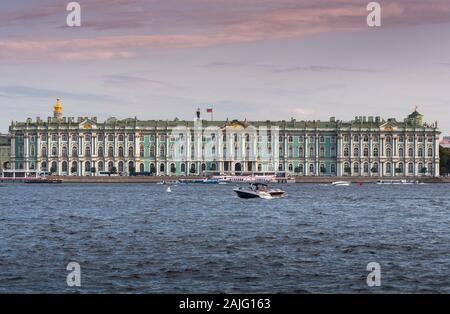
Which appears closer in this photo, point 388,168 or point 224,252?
point 224,252

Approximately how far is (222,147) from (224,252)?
90.7 m

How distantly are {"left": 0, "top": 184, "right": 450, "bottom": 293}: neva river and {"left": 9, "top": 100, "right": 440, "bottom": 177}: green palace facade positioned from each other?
7606 cm

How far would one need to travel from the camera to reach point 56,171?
4358 inches

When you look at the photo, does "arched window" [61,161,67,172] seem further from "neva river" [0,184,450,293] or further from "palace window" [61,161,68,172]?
"neva river" [0,184,450,293]

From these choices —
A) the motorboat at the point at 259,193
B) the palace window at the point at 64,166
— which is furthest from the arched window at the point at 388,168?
the motorboat at the point at 259,193

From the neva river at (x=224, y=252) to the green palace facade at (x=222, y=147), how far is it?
250ft

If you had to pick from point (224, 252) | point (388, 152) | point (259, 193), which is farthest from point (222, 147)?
point (224, 252)

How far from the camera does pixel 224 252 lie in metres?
19.6

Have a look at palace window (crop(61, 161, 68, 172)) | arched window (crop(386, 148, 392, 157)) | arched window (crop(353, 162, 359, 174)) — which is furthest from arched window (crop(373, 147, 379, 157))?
palace window (crop(61, 161, 68, 172))

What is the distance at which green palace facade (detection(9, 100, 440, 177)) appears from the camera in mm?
110500

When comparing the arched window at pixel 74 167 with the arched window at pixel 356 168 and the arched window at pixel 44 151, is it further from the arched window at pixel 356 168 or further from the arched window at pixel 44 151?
the arched window at pixel 356 168

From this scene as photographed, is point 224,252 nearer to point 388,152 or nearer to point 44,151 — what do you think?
point 44,151

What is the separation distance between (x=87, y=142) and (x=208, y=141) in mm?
15352
